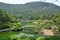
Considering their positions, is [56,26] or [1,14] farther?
[1,14]

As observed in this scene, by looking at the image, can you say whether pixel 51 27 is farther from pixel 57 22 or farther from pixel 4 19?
pixel 4 19

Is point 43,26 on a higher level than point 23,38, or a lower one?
lower

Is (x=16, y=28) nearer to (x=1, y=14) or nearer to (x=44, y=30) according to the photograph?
(x=44, y=30)

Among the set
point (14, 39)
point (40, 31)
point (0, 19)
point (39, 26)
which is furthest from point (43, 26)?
point (14, 39)

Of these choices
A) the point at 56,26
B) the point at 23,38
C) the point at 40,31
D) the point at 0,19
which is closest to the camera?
the point at 23,38

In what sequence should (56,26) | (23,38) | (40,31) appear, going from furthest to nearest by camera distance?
(56,26) < (40,31) < (23,38)

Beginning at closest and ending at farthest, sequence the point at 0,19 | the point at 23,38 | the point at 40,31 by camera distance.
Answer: the point at 23,38
the point at 40,31
the point at 0,19

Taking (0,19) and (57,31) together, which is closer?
(57,31)

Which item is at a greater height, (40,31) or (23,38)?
(23,38)

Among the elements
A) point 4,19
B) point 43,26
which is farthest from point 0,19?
point 43,26
